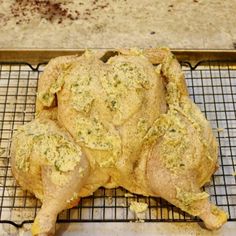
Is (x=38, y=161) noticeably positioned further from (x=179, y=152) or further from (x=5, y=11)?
(x=5, y=11)

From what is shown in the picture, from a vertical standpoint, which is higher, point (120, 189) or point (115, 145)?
point (115, 145)

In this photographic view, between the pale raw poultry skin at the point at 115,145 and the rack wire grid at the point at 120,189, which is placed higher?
the pale raw poultry skin at the point at 115,145

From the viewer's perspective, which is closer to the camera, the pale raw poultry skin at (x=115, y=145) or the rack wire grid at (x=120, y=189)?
the pale raw poultry skin at (x=115, y=145)

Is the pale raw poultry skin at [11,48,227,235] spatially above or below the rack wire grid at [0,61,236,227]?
above

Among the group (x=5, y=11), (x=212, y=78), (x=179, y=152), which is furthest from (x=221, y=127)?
(x=5, y=11)

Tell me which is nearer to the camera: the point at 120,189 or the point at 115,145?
the point at 115,145
